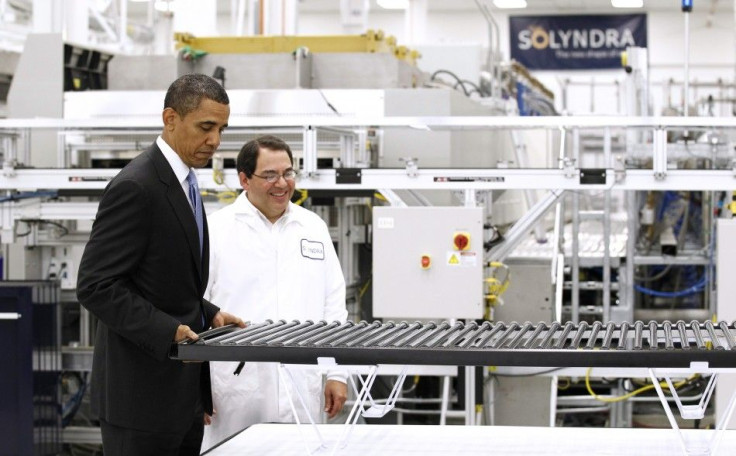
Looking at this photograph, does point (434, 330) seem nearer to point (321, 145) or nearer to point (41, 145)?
point (321, 145)

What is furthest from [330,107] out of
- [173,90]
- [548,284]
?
[173,90]

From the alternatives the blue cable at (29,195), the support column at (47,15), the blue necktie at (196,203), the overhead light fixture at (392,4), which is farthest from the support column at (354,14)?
the overhead light fixture at (392,4)

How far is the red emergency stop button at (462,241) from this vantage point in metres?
4.37

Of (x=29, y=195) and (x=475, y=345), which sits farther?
(x=29, y=195)

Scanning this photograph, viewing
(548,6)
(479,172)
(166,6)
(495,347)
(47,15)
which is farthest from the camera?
(548,6)

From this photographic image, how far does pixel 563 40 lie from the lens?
1612cm

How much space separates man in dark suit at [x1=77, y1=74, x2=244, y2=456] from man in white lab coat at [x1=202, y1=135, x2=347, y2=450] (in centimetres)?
58

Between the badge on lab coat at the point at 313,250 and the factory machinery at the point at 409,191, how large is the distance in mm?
1269

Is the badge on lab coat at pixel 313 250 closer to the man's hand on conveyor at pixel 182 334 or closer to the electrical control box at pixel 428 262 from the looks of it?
the man's hand on conveyor at pixel 182 334

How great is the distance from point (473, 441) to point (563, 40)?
1465 centimetres

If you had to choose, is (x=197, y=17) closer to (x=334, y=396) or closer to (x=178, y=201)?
(x=334, y=396)

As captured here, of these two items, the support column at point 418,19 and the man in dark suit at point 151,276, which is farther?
the support column at point 418,19

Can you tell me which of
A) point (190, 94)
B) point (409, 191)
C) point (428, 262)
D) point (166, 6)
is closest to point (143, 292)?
point (190, 94)

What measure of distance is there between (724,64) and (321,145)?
1494 cm
